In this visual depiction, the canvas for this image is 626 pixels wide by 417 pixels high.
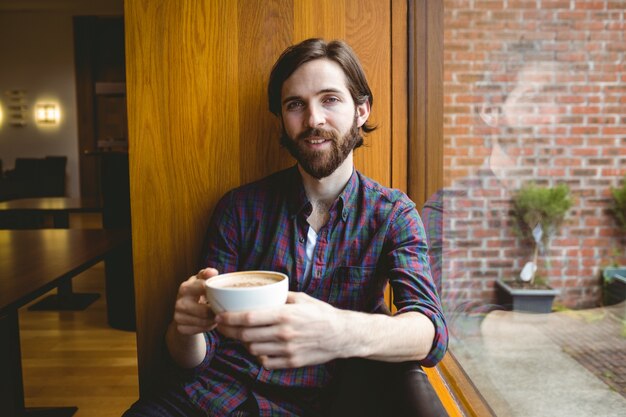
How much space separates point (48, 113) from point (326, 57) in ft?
32.3

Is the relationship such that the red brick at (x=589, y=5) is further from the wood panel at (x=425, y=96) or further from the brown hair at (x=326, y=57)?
the brown hair at (x=326, y=57)

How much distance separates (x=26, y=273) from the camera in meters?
1.74

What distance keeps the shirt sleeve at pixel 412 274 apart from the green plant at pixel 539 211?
6.73 ft

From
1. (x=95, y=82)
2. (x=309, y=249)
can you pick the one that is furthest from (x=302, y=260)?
(x=95, y=82)

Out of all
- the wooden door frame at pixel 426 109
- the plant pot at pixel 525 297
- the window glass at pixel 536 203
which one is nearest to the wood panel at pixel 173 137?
the wooden door frame at pixel 426 109

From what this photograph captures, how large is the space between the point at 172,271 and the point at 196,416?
0.45 metres

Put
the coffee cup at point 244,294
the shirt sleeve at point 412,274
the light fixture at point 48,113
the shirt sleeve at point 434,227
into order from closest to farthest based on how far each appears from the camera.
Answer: the coffee cup at point 244,294, the shirt sleeve at point 412,274, the shirt sleeve at point 434,227, the light fixture at point 48,113

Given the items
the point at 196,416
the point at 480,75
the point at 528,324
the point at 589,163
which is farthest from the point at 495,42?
the point at 196,416

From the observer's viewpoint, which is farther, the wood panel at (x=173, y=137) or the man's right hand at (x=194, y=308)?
the wood panel at (x=173, y=137)

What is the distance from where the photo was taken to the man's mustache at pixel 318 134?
1.21 m

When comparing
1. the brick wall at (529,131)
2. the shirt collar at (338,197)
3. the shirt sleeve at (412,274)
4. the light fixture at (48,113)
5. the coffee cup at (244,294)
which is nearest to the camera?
the coffee cup at (244,294)

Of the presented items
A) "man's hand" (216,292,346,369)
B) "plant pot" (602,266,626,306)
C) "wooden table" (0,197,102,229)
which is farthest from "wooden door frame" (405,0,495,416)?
"wooden table" (0,197,102,229)

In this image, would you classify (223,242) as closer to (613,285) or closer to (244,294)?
(244,294)

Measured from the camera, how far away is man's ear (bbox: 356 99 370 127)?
1.33 m
